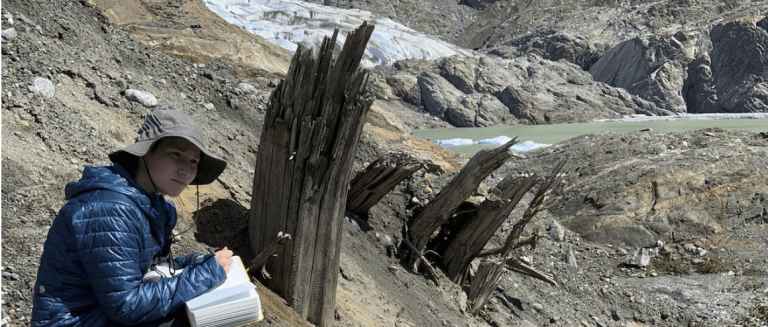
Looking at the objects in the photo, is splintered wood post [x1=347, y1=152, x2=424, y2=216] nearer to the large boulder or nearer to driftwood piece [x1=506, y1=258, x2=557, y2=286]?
driftwood piece [x1=506, y1=258, x2=557, y2=286]

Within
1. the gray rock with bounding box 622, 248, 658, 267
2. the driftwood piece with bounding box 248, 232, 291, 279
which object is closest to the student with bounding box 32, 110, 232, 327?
the driftwood piece with bounding box 248, 232, 291, 279

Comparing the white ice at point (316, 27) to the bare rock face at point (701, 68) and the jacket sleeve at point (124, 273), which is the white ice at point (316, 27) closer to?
the bare rock face at point (701, 68)

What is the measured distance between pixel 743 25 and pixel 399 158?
53.4 metres


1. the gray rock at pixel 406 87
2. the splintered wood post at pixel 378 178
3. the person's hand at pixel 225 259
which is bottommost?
the gray rock at pixel 406 87

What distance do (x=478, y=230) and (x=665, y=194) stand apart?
6.89 m

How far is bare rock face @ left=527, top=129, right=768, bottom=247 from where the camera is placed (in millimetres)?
10922

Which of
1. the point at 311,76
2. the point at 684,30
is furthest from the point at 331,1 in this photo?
the point at 311,76

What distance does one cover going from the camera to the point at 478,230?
654 centimetres

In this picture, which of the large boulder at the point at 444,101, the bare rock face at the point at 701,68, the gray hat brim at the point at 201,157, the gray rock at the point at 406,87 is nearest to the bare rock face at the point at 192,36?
the gray hat brim at the point at 201,157

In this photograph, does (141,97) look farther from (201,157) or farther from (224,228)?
(201,157)

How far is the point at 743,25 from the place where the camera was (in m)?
50.0

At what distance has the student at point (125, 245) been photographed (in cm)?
194

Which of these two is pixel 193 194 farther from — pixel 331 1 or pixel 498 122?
pixel 331 1

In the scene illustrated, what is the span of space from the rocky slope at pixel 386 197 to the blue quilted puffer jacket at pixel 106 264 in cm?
140
